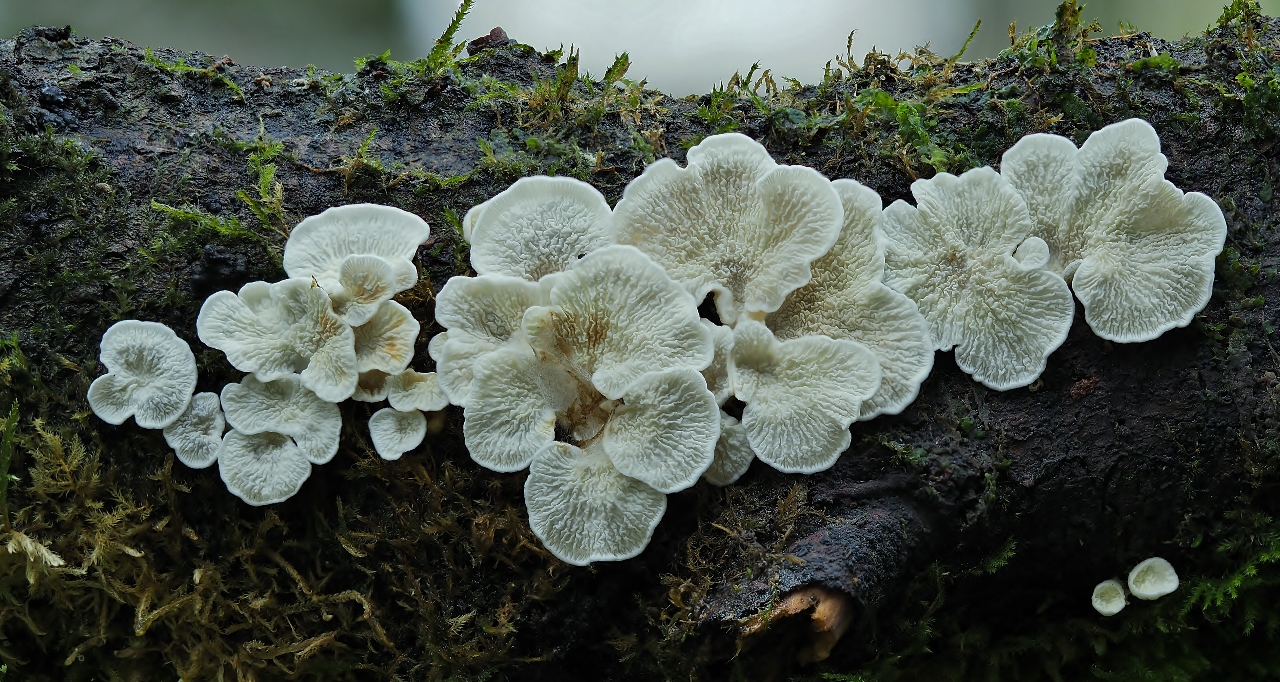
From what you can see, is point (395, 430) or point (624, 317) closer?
point (624, 317)

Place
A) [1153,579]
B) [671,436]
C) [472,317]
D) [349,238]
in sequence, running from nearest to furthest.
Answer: [671,436]
[472,317]
[349,238]
[1153,579]

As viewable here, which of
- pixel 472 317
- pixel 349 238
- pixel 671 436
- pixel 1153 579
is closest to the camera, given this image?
pixel 671 436

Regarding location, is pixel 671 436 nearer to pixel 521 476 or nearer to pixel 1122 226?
pixel 521 476

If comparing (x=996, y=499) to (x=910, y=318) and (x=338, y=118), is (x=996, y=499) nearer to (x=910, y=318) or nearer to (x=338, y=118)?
(x=910, y=318)

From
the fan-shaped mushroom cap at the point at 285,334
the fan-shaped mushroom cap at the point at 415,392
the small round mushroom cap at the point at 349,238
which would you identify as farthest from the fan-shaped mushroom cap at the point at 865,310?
the fan-shaped mushroom cap at the point at 285,334

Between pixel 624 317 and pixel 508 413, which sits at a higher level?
pixel 624 317

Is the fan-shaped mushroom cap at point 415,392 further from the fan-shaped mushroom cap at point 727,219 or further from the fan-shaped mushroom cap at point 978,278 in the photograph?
the fan-shaped mushroom cap at point 978,278

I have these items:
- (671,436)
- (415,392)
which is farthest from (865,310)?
(415,392)

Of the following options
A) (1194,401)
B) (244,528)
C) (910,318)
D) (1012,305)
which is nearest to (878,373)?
(910,318)

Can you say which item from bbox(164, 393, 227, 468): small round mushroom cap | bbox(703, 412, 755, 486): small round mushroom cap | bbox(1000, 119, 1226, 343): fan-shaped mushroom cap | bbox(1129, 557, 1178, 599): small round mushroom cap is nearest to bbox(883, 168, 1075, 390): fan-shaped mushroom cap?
bbox(1000, 119, 1226, 343): fan-shaped mushroom cap
